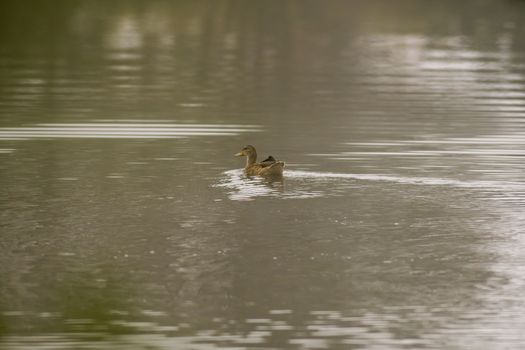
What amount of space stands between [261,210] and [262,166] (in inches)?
80.6

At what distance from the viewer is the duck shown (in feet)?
56.1

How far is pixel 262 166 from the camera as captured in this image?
17328 mm

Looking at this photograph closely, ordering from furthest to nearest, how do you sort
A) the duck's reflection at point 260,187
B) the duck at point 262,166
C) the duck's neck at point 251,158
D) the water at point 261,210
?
the duck's neck at point 251,158 → the duck at point 262,166 → the duck's reflection at point 260,187 → the water at point 261,210

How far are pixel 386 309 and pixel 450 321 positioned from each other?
556 millimetres

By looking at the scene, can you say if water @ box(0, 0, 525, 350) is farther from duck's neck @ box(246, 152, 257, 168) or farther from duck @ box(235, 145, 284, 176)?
duck's neck @ box(246, 152, 257, 168)

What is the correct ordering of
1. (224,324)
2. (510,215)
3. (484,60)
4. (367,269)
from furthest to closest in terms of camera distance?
(484,60) < (510,215) < (367,269) < (224,324)

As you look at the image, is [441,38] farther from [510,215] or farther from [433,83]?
[510,215]

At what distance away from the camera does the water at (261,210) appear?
427 inches

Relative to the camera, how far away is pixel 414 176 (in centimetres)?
1750

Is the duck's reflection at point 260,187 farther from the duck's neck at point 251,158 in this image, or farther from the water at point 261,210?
the duck's neck at point 251,158

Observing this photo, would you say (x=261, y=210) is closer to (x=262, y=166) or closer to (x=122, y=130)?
(x=262, y=166)

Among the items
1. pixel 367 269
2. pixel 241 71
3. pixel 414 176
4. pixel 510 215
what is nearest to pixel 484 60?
pixel 241 71

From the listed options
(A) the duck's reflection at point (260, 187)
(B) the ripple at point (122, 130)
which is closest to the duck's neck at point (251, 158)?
(A) the duck's reflection at point (260, 187)

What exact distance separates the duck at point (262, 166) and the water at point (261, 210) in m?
0.18
